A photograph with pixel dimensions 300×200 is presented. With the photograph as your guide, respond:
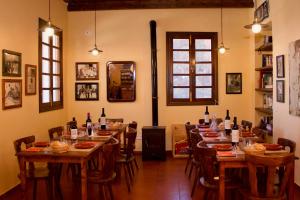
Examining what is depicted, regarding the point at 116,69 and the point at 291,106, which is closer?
the point at 291,106

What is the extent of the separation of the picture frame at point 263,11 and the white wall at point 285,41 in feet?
0.77

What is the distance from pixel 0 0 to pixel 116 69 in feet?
10.3

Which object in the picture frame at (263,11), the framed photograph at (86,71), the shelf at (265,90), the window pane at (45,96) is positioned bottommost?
the window pane at (45,96)

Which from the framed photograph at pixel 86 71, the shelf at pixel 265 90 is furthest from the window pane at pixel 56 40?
the shelf at pixel 265 90

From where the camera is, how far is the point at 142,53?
7426 mm

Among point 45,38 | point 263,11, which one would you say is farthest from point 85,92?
point 263,11

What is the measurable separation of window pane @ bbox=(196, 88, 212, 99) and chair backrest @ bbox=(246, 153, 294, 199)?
4124 millimetres

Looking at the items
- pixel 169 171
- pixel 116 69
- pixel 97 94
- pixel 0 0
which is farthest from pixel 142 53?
pixel 0 0

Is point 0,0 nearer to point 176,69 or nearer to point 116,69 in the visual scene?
point 116,69

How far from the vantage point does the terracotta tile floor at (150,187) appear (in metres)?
4.70

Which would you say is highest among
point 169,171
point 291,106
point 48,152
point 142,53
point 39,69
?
point 142,53

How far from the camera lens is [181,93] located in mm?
7430

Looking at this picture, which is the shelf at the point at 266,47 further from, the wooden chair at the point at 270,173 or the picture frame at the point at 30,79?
the picture frame at the point at 30,79

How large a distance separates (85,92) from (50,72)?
1.15 metres
